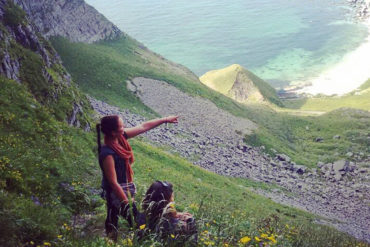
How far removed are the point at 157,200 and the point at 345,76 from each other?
152 m

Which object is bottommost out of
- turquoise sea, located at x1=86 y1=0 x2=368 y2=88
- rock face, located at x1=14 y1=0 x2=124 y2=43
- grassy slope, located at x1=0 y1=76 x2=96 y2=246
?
grassy slope, located at x1=0 y1=76 x2=96 y2=246

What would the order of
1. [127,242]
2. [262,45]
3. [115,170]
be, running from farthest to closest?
1. [262,45]
2. [115,170]
3. [127,242]

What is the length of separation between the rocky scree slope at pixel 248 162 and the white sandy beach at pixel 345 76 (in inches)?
3295

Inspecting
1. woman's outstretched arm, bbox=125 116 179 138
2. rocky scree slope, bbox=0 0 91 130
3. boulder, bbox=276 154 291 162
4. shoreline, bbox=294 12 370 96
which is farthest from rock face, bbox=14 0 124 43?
shoreline, bbox=294 12 370 96

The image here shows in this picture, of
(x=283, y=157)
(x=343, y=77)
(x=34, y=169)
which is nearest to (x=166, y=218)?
(x=34, y=169)

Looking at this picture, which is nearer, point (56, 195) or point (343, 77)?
point (56, 195)

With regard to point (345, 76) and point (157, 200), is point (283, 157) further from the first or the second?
point (345, 76)

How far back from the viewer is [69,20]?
181 ft

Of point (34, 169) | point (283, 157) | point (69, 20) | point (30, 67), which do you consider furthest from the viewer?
point (69, 20)

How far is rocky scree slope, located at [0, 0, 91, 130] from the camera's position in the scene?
1812 centimetres

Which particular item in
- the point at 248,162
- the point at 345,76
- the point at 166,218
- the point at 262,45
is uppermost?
the point at 262,45

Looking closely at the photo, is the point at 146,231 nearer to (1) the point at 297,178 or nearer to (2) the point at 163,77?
(1) the point at 297,178

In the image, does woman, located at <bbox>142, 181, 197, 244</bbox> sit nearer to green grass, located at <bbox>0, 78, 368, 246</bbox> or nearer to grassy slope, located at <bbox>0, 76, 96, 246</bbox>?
green grass, located at <bbox>0, 78, 368, 246</bbox>

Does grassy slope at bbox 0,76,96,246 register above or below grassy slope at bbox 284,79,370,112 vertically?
below
